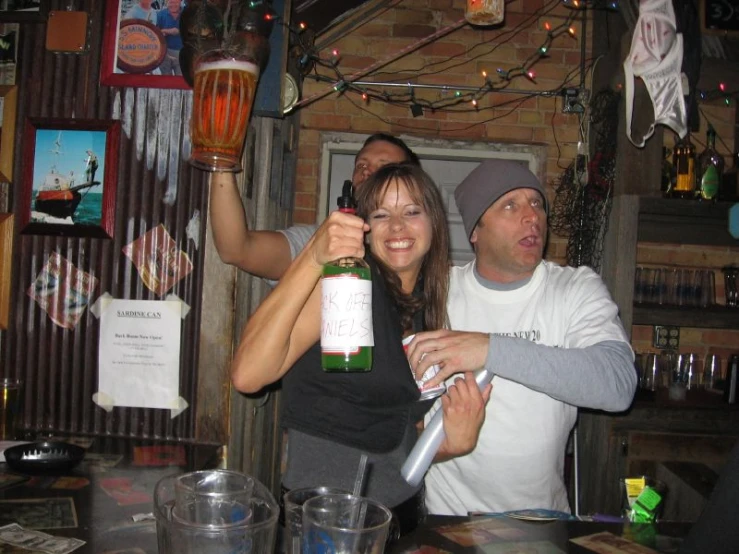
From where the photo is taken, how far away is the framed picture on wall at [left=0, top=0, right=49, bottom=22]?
1.96 metres

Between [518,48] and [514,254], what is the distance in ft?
7.04

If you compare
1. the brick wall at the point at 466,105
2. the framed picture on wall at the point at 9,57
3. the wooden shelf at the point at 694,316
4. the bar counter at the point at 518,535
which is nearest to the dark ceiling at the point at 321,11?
the brick wall at the point at 466,105

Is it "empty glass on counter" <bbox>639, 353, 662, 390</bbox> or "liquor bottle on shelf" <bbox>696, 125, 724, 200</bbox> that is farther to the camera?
"empty glass on counter" <bbox>639, 353, 662, 390</bbox>

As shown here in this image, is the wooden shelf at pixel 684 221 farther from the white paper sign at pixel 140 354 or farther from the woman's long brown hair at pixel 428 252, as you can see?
the white paper sign at pixel 140 354

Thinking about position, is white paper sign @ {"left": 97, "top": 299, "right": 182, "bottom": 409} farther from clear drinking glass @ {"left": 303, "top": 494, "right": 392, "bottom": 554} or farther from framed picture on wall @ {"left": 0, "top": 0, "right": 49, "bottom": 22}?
clear drinking glass @ {"left": 303, "top": 494, "right": 392, "bottom": 554}

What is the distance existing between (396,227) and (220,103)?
20.6 inches

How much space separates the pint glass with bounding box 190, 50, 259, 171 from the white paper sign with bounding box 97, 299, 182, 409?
0.76m

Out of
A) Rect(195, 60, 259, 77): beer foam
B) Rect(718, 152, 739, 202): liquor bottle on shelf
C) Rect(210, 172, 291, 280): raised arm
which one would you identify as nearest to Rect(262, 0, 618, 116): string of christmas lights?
Rect(718, 152, 739, 202): liquor bottle on shelf

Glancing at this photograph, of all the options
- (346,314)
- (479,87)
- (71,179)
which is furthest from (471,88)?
(346,314)

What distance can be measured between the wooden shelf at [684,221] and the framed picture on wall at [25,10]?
2.52 meters

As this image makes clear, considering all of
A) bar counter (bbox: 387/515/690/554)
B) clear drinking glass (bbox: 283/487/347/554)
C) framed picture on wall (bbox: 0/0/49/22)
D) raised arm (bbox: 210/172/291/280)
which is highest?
framed picture on wall (bbox: 0/0/49/22)

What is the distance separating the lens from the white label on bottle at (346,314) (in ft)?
3.38

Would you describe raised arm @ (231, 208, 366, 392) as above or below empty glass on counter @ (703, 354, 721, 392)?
above

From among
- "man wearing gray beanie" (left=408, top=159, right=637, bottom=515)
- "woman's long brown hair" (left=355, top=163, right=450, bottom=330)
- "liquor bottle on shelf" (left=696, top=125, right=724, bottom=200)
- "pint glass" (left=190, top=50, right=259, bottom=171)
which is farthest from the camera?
"liquor bottle on shelf" (left=696, top=125, right=724, bottom=200)
